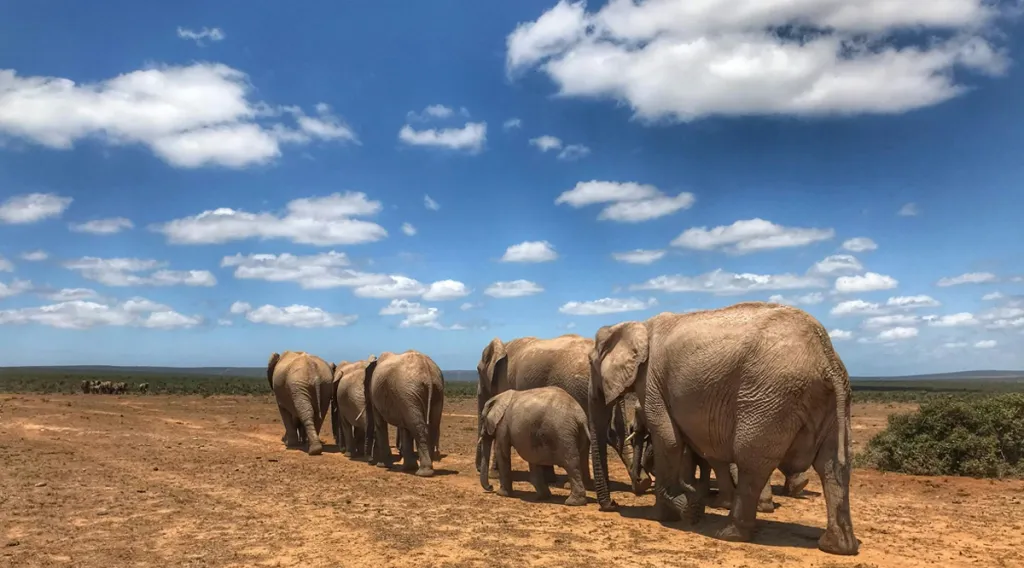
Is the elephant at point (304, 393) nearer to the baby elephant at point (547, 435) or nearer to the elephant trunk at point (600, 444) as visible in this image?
the baby elephant at point (547, 435)

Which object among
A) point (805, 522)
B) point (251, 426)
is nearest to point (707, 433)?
point (805, 522)

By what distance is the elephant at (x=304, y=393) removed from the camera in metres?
19.8

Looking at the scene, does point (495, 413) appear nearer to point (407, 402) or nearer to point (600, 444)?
point (600, 444)

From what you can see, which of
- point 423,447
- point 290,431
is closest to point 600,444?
point 423,447

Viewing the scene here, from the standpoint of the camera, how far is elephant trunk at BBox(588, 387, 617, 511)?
450 inches

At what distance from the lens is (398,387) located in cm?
1557

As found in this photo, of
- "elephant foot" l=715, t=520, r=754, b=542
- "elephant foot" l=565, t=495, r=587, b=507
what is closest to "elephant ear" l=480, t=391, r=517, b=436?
"elephant foot" l=565, t=495, r=587, b=507

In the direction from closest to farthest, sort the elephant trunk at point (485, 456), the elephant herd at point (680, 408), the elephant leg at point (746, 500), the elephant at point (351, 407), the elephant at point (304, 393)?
1. the elephant herd at point (680, 408)
2. the elephant leg at point (746, 500)
3. the elephant trunk at point (485, 456)
4. the elephant at point (351, 407)
5. the elephant at point (304, 393)

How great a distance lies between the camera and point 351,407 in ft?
61.4

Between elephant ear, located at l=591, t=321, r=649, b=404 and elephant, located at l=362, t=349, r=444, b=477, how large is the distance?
5.39m

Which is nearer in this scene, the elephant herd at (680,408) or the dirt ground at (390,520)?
the dirt ground at (390,520)

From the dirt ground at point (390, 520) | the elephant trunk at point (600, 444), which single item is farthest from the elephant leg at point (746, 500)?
the elephant trunk at point (600, 444)

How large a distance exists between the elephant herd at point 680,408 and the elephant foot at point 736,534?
0.06ft

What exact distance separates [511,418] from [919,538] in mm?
6426
